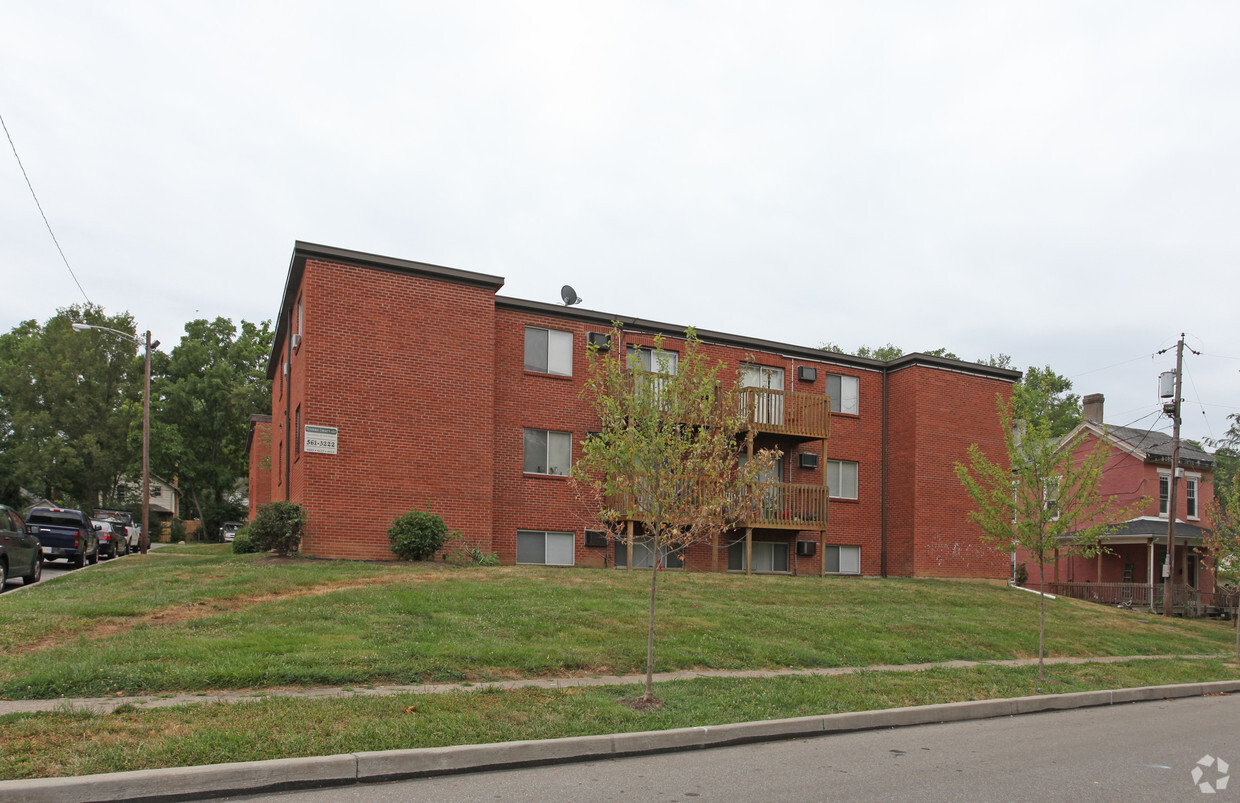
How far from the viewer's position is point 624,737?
794cm

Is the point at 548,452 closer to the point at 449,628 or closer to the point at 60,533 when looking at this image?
the point at 449,628

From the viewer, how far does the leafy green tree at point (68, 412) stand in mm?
52969

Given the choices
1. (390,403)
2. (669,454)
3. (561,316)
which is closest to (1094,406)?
(561,316)

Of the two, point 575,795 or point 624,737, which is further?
point 624,737

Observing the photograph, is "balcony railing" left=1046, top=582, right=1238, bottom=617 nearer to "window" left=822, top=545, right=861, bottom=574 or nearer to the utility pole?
the utility pole

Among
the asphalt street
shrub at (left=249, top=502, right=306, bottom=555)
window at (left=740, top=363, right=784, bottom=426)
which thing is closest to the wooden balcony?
window at (left=740, top=363, right=784, bottom=426)

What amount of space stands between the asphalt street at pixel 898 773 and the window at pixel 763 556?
48.7ft

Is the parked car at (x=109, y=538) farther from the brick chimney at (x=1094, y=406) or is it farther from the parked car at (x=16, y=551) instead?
the brick chimney at (x=1094, y=406)

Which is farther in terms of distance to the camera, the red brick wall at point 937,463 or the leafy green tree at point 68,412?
the leafy green tree at point 68,412

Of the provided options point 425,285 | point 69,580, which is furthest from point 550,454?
point 69,580

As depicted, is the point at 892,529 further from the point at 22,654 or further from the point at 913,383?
the point at 22,654

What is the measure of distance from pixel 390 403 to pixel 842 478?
14090mm

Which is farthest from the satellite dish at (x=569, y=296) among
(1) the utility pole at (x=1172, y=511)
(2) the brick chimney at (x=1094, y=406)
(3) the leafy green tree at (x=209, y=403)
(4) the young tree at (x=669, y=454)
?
(3) the leafy green tree at (x=209, y=403)

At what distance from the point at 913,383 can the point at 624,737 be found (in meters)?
21.6
